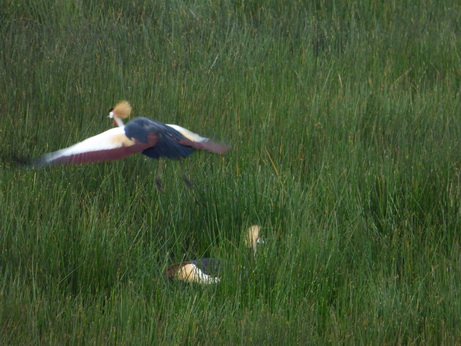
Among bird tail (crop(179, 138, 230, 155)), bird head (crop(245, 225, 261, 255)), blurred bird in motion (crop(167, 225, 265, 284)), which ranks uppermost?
bird tail (crop(179, 138, 230, 155))

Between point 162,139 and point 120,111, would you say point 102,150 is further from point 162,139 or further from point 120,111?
point 120,111

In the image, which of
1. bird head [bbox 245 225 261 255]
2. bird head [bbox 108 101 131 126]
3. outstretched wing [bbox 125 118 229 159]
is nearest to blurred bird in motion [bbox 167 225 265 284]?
bird head [bbox 245 225 261 255]

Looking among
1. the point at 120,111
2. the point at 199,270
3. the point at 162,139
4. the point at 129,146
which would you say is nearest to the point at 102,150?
the point at 129,146

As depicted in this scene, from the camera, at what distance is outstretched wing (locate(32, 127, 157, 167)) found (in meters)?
3.68

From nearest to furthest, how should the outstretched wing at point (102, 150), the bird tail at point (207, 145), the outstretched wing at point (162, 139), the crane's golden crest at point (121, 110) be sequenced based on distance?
the outstretched wing at point (102, 150) → the outstretched wing at point (162, 139) → the bird tail at point (207, 145) → the crane's golden crest at point (121, 110)

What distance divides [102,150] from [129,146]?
0.41 feet

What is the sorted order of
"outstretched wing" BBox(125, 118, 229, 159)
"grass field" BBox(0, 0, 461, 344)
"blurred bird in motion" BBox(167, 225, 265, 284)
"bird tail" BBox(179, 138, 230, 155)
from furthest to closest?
"bird tail" BBox(179, 138, 230, 155) < "outstretched wing" BBox(125, 118, 229, 159) < "blurred bird in motion" BBox(167, 225, 265, 284) < "grass field" BBox(0, 0, 461, 344)

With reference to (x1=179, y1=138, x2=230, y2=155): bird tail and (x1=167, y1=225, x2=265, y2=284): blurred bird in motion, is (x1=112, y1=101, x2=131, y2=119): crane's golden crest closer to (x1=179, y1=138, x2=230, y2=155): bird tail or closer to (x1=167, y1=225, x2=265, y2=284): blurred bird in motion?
(x1=179, y1=138, x2=230, y2=155): bird tail

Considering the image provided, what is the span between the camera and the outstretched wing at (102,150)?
3680 millimetres

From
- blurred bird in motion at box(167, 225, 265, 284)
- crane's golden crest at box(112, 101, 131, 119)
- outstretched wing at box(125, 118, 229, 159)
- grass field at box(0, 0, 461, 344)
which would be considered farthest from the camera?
crane's golden crest at box(112, 101, 131, 119)

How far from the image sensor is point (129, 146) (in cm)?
373

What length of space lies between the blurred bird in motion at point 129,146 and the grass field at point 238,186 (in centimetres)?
23

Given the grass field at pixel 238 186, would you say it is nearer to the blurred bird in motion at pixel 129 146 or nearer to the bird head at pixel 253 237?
the bird head at pixel 253 237

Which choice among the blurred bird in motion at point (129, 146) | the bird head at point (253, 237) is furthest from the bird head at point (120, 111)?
the bird head at point (253, 237)
